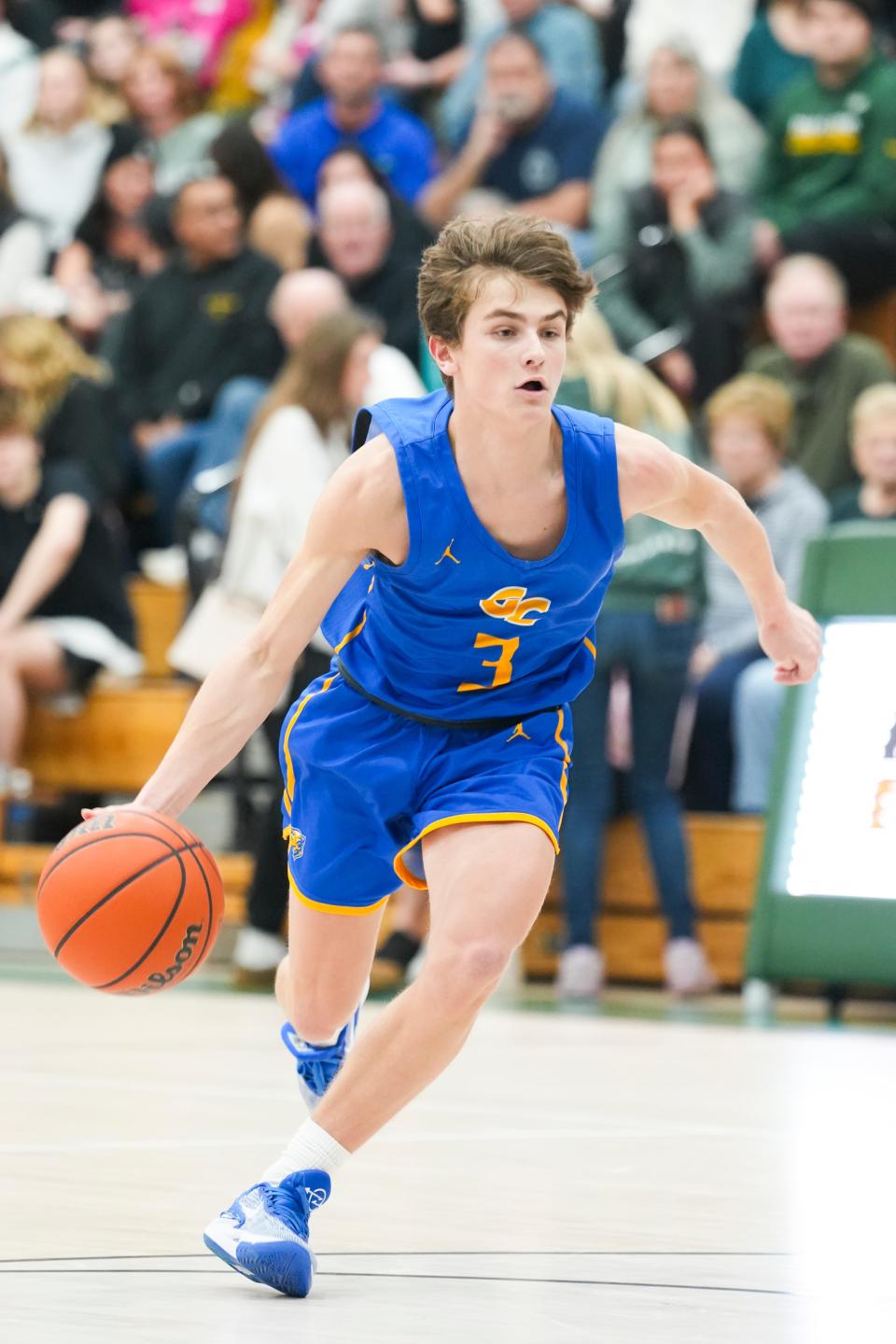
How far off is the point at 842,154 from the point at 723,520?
635cm

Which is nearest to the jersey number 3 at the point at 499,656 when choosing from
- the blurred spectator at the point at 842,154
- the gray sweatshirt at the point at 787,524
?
the gray sweatshirt at the point at 787,524

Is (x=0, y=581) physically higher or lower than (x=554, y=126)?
lower

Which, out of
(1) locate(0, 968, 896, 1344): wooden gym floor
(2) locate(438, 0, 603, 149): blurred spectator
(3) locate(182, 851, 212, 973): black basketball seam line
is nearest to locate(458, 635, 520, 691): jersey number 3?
(3) locate(182, 851, 212, 973): black basketball seam line

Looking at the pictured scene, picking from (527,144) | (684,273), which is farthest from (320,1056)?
(527,144)

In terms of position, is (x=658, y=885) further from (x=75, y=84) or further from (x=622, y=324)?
(x=75, y=84)

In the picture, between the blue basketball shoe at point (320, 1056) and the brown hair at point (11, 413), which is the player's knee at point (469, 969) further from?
the brown hair at point (11, 413)

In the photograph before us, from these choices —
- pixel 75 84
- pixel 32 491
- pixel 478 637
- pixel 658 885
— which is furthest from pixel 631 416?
pixel 75 84

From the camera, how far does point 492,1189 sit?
4.37 metres

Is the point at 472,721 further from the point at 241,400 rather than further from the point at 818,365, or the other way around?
the point at 241,400

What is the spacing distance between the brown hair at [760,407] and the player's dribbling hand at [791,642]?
4.48m

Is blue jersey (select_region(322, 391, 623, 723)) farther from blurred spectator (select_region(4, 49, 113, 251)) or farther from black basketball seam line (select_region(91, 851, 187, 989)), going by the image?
blurred spectator (select_region(4, 49, 113, 251))

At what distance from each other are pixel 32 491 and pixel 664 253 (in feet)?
10.1

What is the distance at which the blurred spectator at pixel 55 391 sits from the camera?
10.3 m

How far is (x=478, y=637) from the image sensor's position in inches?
159
